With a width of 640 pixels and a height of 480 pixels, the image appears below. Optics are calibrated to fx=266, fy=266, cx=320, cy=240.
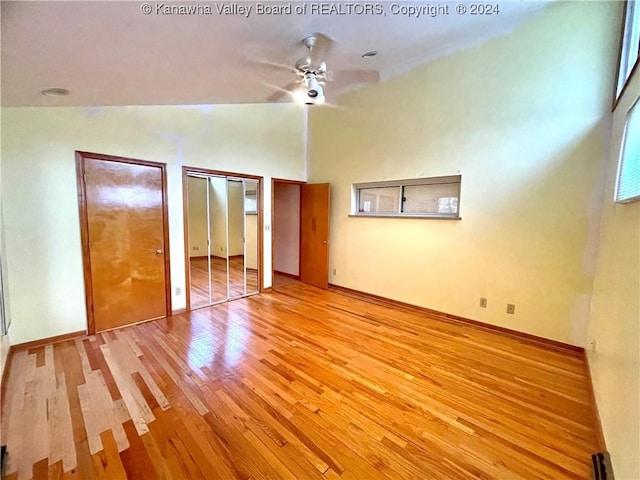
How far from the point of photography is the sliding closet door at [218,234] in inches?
159

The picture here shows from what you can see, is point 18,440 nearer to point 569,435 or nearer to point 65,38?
point 65,38

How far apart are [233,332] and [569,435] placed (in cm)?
304

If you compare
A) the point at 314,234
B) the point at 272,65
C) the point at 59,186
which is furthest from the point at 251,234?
the point at 272,65

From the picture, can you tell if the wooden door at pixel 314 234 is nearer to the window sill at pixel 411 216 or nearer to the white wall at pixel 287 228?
the white wall at pixel 287 228

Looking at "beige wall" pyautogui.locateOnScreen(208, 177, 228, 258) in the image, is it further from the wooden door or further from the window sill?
the window sill

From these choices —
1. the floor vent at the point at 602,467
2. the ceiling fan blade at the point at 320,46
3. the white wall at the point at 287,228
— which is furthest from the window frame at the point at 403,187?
the floor vent at the point at 602,467

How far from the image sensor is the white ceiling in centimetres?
132

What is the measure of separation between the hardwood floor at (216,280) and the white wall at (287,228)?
1374 millimetres

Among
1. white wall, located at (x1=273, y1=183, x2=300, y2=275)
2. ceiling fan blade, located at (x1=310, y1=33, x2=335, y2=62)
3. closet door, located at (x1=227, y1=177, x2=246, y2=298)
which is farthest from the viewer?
white wall, located at (x1=273, y1=183, x2=300, y2=275)

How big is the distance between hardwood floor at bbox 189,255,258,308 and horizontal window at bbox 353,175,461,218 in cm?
Answer: 226

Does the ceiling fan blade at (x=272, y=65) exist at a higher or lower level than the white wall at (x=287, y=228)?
higher

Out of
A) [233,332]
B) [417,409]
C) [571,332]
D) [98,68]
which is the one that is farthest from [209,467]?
[571,332]

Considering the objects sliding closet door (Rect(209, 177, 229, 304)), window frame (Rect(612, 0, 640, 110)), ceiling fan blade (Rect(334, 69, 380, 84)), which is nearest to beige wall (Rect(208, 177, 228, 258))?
sliding closet door (Rect(209, 177, 229, 304))

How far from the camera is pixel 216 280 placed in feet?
A: 14.1
